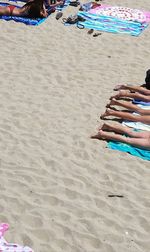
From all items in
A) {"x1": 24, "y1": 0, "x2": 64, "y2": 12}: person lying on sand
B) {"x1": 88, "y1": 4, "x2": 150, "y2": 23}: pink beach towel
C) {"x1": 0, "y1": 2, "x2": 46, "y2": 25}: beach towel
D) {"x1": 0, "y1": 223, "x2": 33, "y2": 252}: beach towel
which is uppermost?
{"x1": 24, "y1": 0, "x2": 64, "y2": 12}: person lying on sand

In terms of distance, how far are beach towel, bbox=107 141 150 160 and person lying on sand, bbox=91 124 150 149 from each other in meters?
0.05

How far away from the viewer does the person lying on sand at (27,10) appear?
36.3 feet

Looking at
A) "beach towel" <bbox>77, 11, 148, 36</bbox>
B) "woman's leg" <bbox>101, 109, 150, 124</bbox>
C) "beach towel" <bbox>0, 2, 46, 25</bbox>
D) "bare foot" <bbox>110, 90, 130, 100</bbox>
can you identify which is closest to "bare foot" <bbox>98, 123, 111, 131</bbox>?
"woman's leg" <bbox>101, 109, 150, 124</bbox>

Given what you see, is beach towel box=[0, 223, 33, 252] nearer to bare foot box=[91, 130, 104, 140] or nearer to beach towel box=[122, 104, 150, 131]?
bare foot box=[91, 130, 104, 140]

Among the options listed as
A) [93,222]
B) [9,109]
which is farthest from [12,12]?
[93,222]

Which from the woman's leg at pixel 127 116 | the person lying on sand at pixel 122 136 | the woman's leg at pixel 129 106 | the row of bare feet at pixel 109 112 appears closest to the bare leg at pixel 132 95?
the row of bare feet at pixel 109 112

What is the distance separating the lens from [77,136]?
7.13 meters

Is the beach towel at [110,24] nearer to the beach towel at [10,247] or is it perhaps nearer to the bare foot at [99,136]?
the bare foot at [99,136]

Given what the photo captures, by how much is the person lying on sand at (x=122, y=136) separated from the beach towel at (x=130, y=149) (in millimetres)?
50

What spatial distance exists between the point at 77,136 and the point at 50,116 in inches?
26.4

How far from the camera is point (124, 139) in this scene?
698 centimetres

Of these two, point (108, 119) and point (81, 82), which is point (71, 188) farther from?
point (81, 82)

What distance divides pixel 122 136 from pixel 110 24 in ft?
15.5

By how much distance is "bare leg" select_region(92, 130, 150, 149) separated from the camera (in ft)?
22.4
